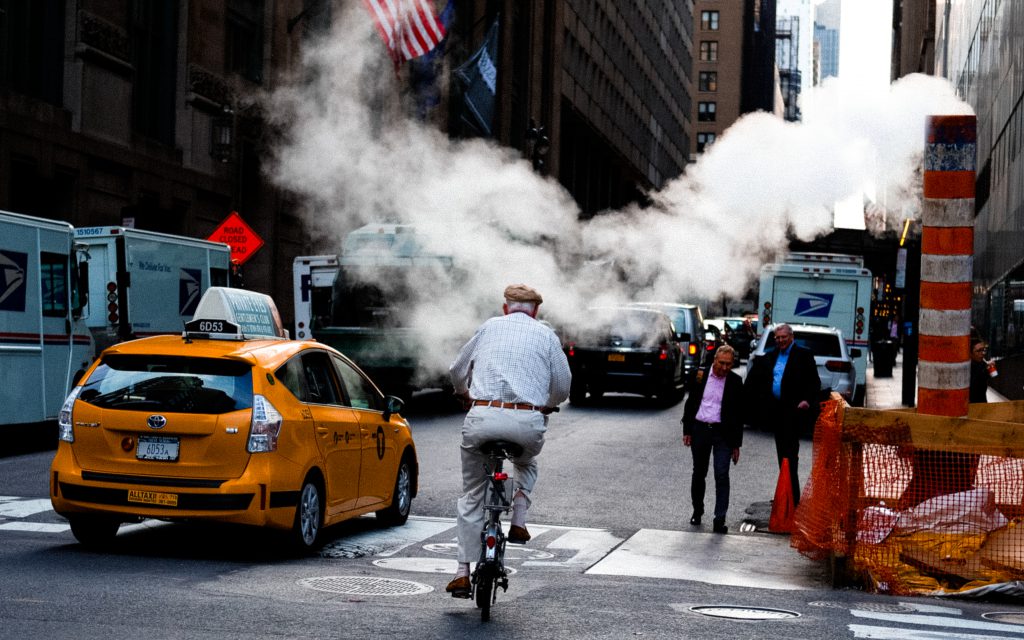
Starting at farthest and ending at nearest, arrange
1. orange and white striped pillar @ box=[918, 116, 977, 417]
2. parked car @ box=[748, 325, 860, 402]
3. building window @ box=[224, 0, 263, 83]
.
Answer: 1. building window @ box=[224, 0, 263, 83]
2. parked car @ box=[748, 325, 860, 402]
3. orange and white striped pillar @ box=[918, 116, 977, 417]

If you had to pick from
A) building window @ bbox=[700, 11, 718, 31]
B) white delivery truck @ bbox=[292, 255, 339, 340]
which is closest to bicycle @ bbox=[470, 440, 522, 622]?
white delivery truck @ bbox=[292, 255, 339, 340]

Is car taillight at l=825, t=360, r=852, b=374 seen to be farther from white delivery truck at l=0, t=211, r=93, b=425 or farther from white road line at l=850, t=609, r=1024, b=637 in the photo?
white road line at l=850, t=609, r=1024, b=637

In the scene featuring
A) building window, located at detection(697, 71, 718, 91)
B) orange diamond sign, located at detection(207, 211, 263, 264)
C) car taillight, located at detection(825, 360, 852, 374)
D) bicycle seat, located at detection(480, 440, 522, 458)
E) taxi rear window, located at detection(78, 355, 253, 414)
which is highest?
building window, located at detection(697, 71, 718, 91)

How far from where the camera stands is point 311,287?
1074 inches

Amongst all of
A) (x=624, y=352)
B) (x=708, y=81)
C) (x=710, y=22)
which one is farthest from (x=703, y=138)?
(x=624, y=352)

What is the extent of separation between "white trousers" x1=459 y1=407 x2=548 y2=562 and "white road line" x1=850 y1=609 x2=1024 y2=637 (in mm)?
2227

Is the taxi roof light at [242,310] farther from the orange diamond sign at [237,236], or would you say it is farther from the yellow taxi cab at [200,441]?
the yellow taxi cab at [200,441]

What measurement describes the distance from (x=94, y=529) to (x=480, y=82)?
27.4 m

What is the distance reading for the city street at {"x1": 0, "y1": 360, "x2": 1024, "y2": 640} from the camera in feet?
22.6

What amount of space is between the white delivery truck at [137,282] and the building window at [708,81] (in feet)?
428

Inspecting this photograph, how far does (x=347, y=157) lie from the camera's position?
3212 centimetres

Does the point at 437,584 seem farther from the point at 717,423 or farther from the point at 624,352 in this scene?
the point at 624,352

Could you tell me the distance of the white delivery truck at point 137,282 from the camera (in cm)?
1920

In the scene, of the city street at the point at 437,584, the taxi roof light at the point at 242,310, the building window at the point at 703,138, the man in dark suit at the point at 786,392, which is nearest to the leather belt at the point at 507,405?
the city street at the point at 437,584
